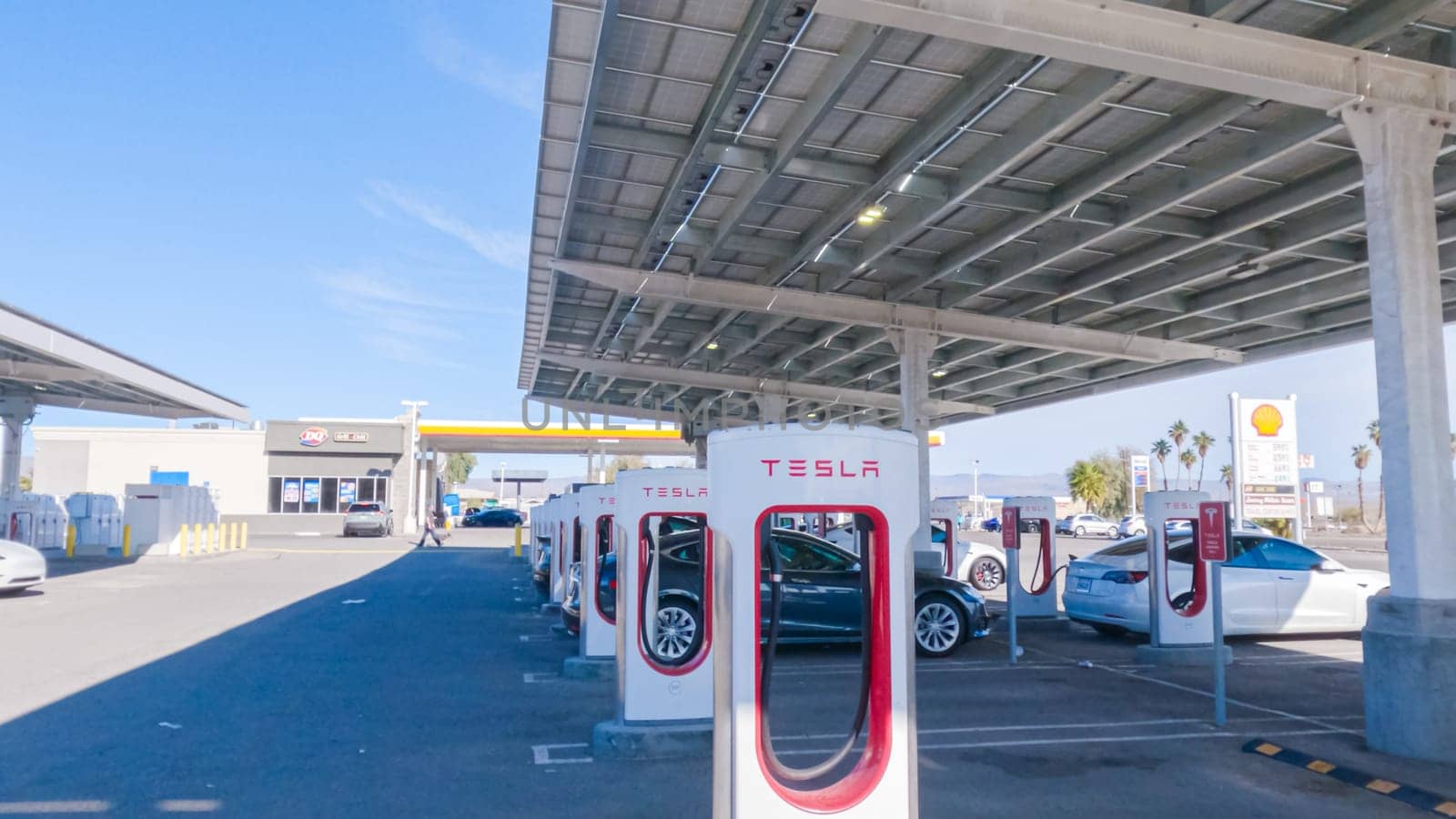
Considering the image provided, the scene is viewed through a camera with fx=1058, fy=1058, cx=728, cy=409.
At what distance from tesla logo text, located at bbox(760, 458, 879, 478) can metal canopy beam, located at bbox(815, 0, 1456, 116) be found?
4.21m

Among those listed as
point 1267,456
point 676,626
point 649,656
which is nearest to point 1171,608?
point 676,626

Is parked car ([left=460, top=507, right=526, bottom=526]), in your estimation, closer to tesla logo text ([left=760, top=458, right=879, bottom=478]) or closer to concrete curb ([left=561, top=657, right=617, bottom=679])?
concrete curb ([left=561, top=657, right=617, bottom=679])

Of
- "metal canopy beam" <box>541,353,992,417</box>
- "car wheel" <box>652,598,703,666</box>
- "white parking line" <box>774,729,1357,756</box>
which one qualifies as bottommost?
"white parking line" <box>774,729,1357,756</box>

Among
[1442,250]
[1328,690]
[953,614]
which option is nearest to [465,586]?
[953,614]

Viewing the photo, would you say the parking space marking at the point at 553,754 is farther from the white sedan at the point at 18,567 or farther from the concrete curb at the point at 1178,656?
the white sedan at the point at 18,567

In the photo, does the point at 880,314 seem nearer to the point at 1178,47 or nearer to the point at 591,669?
the point at 591,669

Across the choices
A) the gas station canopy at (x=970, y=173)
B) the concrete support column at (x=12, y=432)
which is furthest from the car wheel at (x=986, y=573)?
the concrete support column at (x=12, y=432)

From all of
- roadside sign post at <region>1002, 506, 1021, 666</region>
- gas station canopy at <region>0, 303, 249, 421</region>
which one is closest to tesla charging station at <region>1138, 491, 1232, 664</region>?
roadside sign post at <region>1002, 506, 1021, 666</region>

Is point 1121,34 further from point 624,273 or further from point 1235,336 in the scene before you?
point 1235,336

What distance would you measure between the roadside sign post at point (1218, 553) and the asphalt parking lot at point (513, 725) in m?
0.25

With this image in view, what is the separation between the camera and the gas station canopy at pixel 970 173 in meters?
8.16

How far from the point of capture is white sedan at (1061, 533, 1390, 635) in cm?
1295

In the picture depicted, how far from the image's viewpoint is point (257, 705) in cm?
885

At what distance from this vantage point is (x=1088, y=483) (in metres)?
85.9
